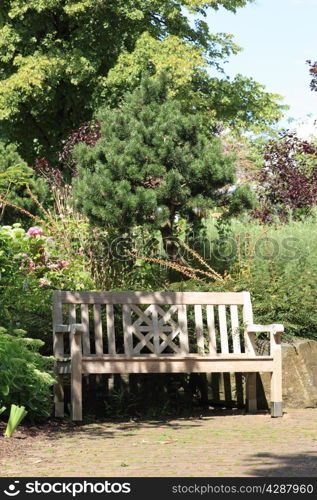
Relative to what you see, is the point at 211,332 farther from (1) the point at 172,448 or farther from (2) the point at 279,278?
(1) the point at 172,448

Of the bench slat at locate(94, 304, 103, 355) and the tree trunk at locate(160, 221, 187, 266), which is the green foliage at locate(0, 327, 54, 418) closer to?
the bench slat at locate(94, 304, 103, 355)

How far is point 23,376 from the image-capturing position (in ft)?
20.0

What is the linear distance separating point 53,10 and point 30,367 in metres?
19.0

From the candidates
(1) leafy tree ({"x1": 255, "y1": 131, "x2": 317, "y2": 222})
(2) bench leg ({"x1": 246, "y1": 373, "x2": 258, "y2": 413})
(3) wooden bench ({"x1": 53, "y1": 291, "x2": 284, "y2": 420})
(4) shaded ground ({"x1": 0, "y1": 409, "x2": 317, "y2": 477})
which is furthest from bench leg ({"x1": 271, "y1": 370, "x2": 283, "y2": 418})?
(1) leafy tree ({"x1": 255, "y1": 131, "x2": 317, "y2": 222})

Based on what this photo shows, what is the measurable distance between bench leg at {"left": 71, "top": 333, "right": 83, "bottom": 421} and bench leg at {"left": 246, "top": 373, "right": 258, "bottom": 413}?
1577mm

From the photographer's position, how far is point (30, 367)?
20.4 ft

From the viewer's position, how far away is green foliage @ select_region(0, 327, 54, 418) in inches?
240

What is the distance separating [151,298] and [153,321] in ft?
0.71

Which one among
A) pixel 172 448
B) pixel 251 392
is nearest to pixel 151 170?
pixel 251 392

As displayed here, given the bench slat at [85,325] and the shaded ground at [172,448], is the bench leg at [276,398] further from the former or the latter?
the bench slat at [85,325]

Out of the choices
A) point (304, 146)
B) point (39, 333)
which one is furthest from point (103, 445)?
point (304, 146)

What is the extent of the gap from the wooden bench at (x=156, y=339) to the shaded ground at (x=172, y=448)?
0.43 meters

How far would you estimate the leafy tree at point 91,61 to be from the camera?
21.7 metres

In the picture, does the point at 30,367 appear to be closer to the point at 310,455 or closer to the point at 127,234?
the point at 310,455
